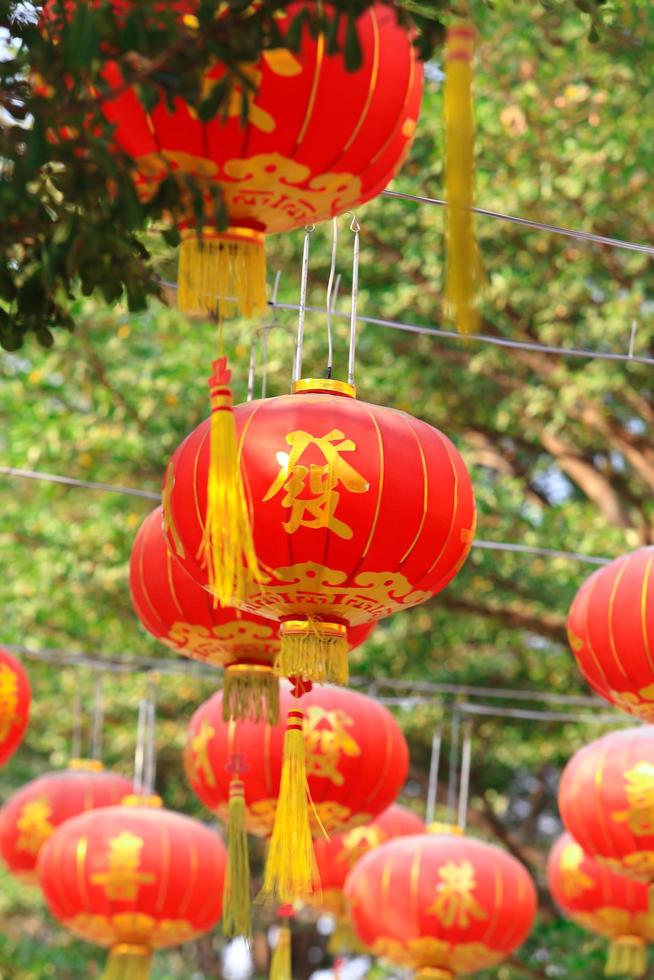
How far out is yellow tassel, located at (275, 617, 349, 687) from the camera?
150 inches

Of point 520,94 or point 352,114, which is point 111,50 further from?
point 520,94

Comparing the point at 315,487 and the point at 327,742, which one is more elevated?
the point at 315,487

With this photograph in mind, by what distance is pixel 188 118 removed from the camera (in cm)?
278

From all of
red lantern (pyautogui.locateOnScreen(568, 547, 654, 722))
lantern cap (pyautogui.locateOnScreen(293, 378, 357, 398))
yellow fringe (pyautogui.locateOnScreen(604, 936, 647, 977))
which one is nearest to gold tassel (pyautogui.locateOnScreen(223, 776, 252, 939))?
lantern cap (pyautogui.locateOnScreen(293, 378, 357, 398))

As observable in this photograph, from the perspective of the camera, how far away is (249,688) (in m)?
4.48

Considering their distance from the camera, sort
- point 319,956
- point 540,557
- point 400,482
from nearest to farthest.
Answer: point 400,482
point 540,557
point 319,956

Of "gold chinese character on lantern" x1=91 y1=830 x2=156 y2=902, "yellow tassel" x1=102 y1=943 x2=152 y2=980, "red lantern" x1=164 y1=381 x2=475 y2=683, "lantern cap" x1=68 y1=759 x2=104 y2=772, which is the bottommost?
"yellow tassel" x1=102 y1=943 x2=152 y2=980

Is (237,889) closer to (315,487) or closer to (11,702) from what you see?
(315,487)

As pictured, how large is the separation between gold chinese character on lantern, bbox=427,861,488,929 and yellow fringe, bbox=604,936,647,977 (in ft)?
2.42

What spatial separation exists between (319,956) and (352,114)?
501 inches

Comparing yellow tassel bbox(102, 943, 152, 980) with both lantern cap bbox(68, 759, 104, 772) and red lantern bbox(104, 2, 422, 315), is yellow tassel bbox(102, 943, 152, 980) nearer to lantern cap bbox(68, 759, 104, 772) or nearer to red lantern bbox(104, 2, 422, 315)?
lantern cap bbox(68, 759, 104, 772)

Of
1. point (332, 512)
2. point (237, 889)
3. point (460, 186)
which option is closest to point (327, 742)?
point (237, 889)

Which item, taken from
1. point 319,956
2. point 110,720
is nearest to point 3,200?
point 110,720

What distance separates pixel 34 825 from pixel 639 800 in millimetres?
3402
